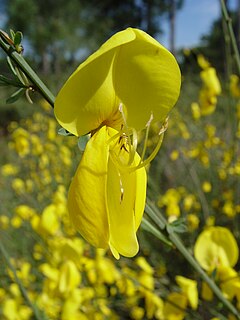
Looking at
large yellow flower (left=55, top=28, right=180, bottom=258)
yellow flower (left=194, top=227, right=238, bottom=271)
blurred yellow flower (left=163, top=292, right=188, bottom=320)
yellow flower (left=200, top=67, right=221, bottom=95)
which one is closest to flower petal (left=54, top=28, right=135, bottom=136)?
large yellow flower (left=55, top=28, right=180, bottom=258)

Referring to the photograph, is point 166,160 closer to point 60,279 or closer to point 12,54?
point 60,279

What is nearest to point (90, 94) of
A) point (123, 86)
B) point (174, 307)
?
point (123, 86)

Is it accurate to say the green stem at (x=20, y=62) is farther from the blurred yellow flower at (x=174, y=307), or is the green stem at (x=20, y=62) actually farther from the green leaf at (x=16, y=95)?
the blurred yellow flower at (x=174, y=307)

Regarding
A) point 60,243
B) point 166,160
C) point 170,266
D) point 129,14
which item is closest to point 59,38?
point 129,14

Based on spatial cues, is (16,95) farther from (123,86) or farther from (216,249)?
(216,249)

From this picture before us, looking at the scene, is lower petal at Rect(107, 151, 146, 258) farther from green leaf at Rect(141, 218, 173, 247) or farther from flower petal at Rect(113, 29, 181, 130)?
green leaf at Rect(141, 218, 173, 247)
